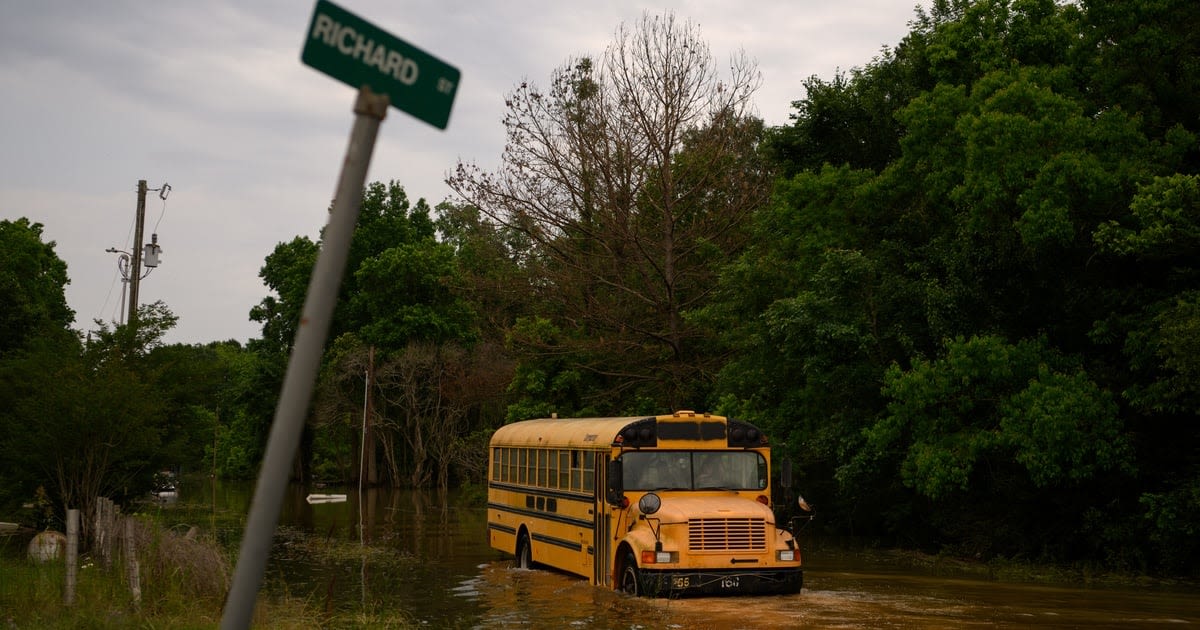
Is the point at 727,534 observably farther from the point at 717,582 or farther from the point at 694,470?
the point at 694,470

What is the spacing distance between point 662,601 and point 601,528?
2156mm

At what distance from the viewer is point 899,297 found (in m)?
26.1

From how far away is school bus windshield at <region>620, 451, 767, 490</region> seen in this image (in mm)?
16703

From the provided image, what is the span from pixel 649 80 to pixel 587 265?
606 cm

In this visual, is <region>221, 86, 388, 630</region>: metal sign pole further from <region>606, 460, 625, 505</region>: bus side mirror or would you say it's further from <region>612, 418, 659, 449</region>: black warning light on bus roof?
<region>612, 418, 659, 449</region>: black warning light on bus roof

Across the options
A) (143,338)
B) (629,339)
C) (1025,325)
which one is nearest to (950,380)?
(1025,325)

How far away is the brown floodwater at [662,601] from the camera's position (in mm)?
14398

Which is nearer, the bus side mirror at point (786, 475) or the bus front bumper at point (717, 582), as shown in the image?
the bus front bumper at point (717, 582)

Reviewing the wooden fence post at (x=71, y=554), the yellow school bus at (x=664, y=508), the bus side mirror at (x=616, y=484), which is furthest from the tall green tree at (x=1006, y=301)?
the wooden fence post at (x=71, y=554)

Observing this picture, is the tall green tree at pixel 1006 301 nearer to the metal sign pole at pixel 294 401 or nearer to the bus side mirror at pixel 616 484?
the bus side mirror at pixel 616 484

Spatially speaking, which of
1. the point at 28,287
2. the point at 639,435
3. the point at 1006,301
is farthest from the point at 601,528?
the point at 28,287

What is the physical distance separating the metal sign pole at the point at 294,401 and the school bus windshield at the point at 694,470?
13.4 m

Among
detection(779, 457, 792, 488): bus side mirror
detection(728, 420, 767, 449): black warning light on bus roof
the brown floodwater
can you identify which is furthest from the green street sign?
detection(728, 420, 767, 449): black warning light on bus roof

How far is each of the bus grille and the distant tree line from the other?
7509 mm
